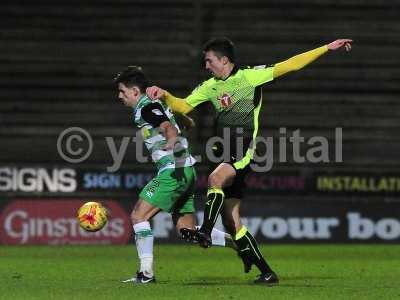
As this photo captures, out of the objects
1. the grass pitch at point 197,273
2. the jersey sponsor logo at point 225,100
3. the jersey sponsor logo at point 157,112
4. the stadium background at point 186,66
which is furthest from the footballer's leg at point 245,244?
the stadium background at point 186,66

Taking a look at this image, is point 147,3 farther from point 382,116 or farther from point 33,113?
point 382,116

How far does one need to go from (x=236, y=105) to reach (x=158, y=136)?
72 cm

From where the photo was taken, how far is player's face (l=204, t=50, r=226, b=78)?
26.6 feet

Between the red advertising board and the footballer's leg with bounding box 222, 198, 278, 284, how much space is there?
6030mm

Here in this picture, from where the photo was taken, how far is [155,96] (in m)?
7.76

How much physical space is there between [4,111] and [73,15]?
2.29 metres

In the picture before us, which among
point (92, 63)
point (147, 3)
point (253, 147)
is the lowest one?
point (253, 147)

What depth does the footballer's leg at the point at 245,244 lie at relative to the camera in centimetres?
816

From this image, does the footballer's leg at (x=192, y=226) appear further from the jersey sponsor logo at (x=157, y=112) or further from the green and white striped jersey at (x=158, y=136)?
the jersey sponsor logo at (x=157, y=112)

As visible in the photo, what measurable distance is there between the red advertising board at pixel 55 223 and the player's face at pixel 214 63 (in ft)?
20.6

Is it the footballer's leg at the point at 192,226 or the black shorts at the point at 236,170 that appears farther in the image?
the footballer's leg at the point at 192,226

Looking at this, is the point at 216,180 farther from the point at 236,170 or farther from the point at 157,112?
the point at 157,112

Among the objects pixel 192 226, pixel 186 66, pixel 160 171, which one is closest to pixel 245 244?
pixel 192 226

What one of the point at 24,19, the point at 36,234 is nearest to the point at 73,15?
the point at 24,19
